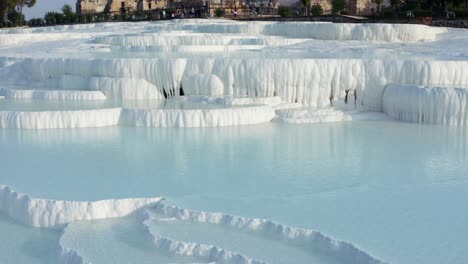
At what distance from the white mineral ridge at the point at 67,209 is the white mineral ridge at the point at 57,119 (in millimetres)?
3263

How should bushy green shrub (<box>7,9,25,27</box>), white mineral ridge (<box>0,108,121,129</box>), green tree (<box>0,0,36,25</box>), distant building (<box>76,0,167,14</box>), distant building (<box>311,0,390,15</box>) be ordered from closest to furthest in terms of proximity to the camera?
white mineral ridge (<box>0,108,121,129</box>), green tree (<box>0,0,36,25</box>), bushy green shrub (<box>7,9,25,27</box>), distant building (<box>311,0,390,15</box>), distant building (<box>76,0,167,14</box>)

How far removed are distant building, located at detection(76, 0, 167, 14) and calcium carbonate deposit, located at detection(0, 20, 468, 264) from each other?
80.9 ft

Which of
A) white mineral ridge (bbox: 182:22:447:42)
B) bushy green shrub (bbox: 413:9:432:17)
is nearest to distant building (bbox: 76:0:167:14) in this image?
bushy green shrub (bbox: 413:9:432:17)

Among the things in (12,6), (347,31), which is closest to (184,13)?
(12,6)

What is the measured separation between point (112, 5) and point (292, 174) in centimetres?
3394

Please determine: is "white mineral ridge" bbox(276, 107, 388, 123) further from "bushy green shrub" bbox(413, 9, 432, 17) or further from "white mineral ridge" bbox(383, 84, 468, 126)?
"bushy green shrub" bbox(413, 9, 432, 17)

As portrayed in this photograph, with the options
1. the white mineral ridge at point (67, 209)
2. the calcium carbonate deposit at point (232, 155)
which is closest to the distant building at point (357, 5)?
the calcium carbonate deposit at point (232, 155)

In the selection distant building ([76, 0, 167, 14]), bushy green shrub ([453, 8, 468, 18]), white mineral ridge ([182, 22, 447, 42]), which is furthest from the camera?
distant building ([76, 0, 167, 14])

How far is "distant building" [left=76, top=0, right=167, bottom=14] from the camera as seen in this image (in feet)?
128

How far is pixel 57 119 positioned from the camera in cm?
924

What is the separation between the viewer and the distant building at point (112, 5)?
3906 cm

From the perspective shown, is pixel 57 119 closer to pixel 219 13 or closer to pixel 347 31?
pixel 347 31

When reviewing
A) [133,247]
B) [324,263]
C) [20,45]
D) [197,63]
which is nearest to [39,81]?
[197,63]

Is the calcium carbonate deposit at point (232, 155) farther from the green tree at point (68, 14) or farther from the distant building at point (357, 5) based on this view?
the distant building at point (357, 5)
